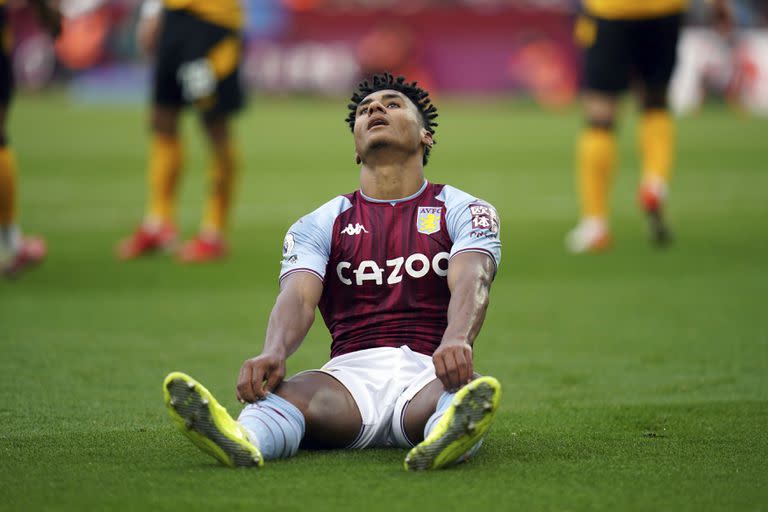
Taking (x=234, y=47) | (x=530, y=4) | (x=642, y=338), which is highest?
(x=530, y=4)

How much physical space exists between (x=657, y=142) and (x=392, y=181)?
5.62m

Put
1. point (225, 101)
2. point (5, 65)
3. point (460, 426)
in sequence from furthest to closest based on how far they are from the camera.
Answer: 1. point (225, 101)
2. point (5, 65)
3. point (460, 426)

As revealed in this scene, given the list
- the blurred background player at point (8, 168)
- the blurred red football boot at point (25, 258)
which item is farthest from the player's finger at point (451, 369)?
the blurred red football boot at point (25, 258)

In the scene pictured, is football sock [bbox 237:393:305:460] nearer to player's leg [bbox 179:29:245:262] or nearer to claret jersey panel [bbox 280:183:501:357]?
claret jersey panel [bbox 280:183:501:357]

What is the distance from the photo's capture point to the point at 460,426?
3391 mm

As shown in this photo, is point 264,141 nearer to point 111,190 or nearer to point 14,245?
point 111,190

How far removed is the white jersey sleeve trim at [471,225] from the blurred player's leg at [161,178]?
519 cm

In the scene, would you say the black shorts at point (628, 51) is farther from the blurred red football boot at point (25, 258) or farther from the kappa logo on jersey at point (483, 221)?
the kappa logo on jersey at point (483, 221)

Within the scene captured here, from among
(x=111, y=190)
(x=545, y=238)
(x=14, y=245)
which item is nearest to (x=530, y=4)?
(x=111, y=190)

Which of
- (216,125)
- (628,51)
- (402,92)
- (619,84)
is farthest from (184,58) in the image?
(402,92)

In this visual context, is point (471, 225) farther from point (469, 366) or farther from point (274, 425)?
point (274, 425)

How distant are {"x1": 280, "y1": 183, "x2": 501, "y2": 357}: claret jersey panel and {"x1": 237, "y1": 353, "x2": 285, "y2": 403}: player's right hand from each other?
41cm

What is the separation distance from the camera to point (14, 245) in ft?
26.2

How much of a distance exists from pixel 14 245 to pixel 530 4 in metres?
20.2
